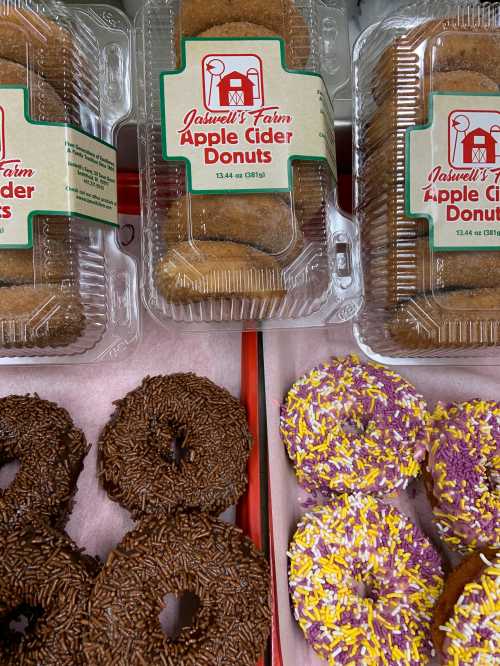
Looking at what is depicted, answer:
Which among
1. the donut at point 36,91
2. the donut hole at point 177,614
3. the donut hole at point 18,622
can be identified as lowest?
the donut hole at point 177,614

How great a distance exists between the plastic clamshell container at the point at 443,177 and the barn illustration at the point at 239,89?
0.32 m

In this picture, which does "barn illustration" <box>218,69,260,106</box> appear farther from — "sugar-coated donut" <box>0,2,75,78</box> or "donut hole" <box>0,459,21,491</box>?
"donut hole" <box>0,459,21,491</box>

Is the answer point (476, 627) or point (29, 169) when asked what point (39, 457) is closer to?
point (29, 169)

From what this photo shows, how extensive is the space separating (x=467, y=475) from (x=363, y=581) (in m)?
0.37

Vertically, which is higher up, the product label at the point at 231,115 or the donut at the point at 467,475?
the product label at the point at 231,115

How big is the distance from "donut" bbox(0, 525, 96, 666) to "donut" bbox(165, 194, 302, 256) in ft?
2.46

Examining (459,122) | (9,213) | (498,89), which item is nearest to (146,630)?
(9,213)

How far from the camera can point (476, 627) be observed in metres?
1.21

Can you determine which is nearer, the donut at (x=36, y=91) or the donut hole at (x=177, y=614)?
the donut at (x=36, y=91)

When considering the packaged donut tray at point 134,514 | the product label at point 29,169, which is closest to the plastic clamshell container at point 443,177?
the packaged donut tray at point 134,514

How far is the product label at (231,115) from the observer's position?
123 cm

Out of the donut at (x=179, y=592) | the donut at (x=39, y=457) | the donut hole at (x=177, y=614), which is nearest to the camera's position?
the donut at (x=179, y=592)

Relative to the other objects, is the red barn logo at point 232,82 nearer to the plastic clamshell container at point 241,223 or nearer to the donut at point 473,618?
the plastic clamshell container at point 241,223

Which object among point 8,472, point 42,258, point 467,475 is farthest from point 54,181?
point 467,475
